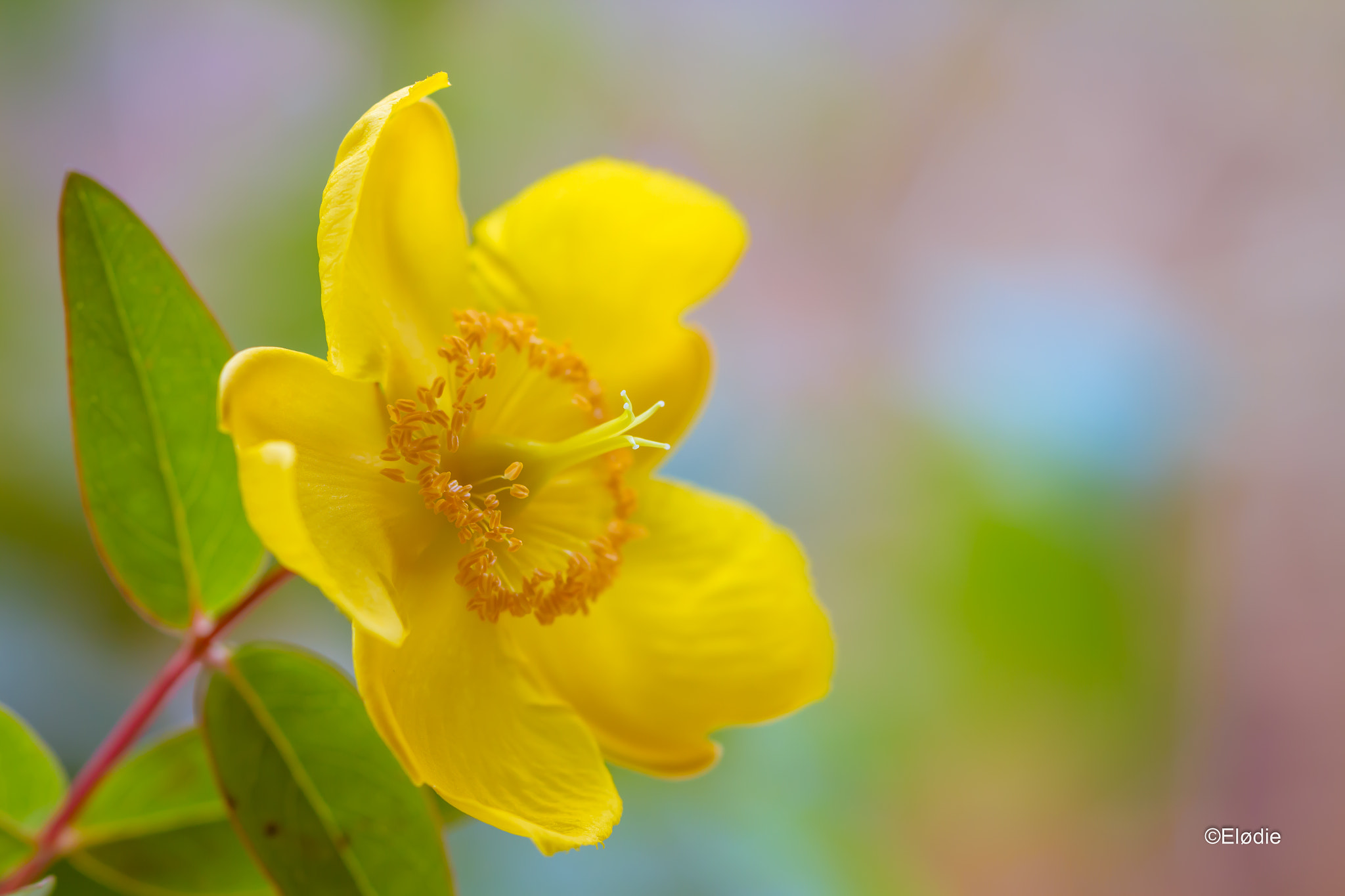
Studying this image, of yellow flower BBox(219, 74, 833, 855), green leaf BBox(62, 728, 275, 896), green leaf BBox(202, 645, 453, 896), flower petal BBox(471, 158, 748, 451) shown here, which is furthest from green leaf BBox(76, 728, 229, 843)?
flower petal BBox(471, 158, 748, 451)

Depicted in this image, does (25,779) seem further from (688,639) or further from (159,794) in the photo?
(688,639)

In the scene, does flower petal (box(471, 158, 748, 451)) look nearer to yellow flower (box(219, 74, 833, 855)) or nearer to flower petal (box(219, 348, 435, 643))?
yellow flower (box(219, 74, 833, 855))

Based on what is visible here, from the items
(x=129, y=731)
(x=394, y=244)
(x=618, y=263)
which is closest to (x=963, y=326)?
(x=618, y=263)

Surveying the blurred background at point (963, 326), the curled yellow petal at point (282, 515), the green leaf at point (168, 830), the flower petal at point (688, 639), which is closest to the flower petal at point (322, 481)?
the curled yellow petal at point (282, 515)

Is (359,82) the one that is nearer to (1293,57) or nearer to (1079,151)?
(1079,151)

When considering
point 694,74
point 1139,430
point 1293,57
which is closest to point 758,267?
point 694,74
